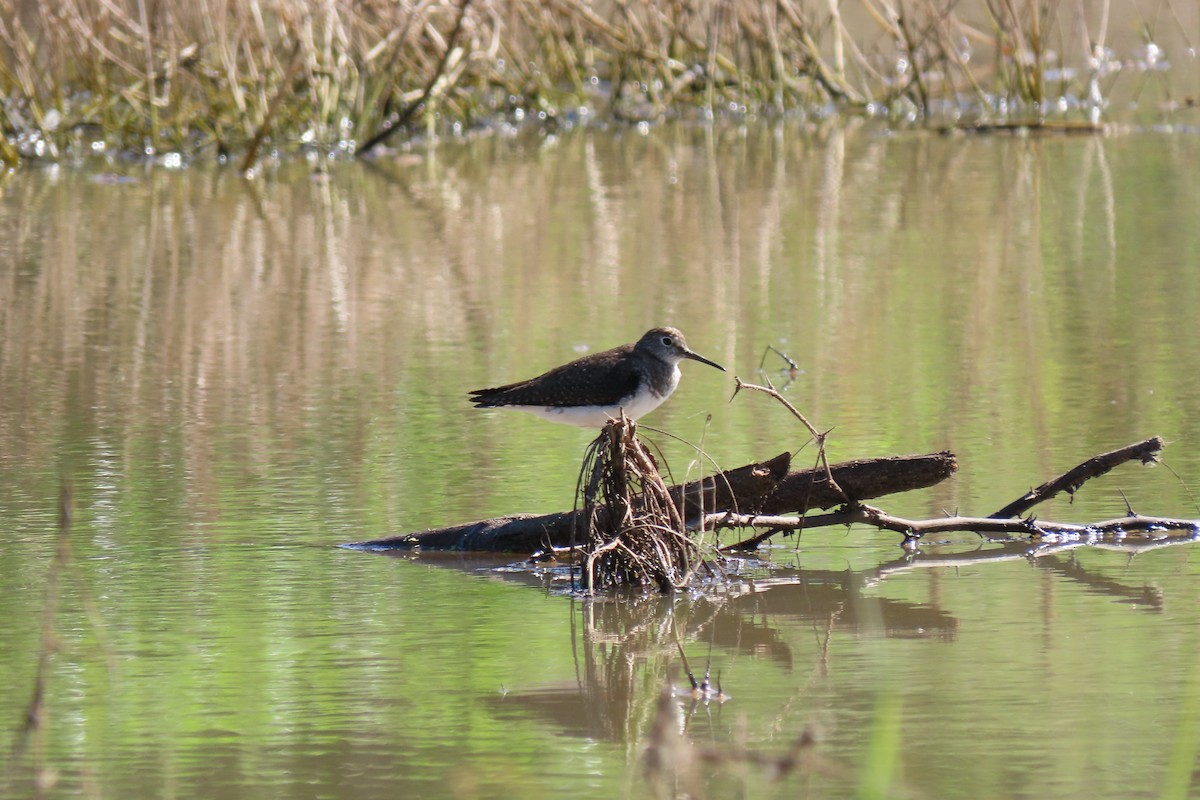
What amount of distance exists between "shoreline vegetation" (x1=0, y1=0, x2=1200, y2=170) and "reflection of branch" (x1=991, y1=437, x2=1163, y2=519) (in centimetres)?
1084

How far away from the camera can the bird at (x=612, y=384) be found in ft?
22.1

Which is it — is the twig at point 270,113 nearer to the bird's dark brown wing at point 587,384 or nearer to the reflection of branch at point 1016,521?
the bird's dark brown wing at point 587,384

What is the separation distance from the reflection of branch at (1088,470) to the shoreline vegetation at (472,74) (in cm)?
1084

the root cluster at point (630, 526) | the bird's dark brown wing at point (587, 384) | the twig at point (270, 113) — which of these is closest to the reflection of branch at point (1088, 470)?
the root cluster at point (630, 526)

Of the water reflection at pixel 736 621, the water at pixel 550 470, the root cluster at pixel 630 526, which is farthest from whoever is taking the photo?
the root cluster at pixel 630 526

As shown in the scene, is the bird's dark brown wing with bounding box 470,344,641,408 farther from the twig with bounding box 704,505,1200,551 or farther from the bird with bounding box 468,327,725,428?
the twig with bounding box 704,505,1200,551

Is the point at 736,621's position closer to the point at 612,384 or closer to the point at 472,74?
the point at 612,384

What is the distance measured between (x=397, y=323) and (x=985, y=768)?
276 inches

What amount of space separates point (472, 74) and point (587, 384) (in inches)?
595

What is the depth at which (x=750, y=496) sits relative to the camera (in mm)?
6277

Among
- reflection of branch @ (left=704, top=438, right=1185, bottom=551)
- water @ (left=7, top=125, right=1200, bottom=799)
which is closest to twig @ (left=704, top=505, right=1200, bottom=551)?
reflection of branch @ (left=704, top=438, right=1185, bottom=551)

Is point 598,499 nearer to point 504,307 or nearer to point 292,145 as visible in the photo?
point 504,307

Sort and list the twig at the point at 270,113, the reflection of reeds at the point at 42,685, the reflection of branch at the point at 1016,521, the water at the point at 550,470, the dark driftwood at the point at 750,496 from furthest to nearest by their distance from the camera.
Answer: the twig at the point at 270,113 → the reflection of branch at the point at 1016,521 → the dark driftwood at the point at 750,496 → the water at the point at 550,470 → the reflection of reeds at the point at 42,685

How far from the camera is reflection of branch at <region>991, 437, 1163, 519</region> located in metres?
6.15
